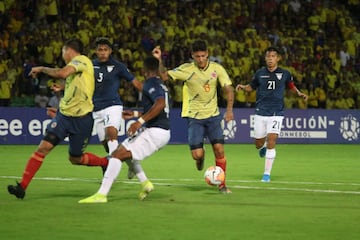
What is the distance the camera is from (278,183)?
15.6 metres

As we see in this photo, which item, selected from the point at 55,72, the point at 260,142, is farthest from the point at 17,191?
the point at 260,142

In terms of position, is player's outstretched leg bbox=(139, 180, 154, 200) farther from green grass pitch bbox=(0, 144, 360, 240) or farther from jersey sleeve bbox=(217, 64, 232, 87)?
jersey sleeve bbox=(217, 64, 232, 87)

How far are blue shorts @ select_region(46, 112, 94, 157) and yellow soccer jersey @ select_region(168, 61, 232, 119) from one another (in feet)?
6.54

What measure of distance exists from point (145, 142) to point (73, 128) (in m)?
1.15

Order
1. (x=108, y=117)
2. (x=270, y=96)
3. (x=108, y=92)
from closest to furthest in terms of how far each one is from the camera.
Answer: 1. (x=108, y=117)
2. (x=108, y=92)
3. (x=270, y=96)

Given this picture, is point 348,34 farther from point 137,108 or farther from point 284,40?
point 137,108

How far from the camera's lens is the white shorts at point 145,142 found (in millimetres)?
12195

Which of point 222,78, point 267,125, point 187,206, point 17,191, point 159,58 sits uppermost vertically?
point 159,58

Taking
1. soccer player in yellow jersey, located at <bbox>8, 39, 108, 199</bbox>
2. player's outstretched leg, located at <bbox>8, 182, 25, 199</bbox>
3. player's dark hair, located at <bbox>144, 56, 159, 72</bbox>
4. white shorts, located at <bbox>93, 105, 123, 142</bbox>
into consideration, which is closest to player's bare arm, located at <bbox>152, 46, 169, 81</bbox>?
player's dark hair, located at <bbox>144, 56, 159, 72</bbox>

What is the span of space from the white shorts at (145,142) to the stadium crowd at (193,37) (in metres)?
15.6

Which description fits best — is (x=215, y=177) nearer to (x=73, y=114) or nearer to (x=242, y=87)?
(x=73, y=114)

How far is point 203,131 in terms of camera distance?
559 inches

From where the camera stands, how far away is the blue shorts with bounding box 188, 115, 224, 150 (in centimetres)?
1408

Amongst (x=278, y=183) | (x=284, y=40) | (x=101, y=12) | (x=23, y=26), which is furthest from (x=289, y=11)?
(x=278, y=183)
